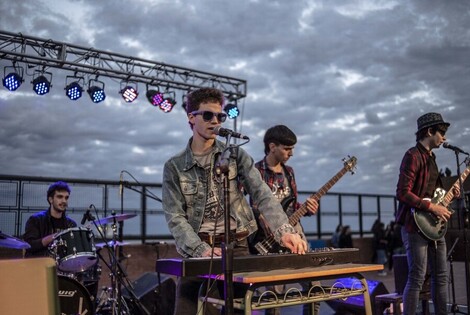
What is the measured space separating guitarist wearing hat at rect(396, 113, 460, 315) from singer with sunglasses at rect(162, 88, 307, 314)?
85.5 inches

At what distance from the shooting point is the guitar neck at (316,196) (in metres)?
5.15

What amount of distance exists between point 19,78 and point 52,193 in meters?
4.24

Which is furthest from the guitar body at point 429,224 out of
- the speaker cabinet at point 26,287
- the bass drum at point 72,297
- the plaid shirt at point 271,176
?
the speaker cabinet at point 26,287

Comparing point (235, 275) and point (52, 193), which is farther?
point (52, 193)

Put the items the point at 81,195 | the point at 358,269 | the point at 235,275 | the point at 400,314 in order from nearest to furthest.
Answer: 1. the point at 235,275
2. the point at 358,269
3. the point at 400,314
4. the point at 81,195

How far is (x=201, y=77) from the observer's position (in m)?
12.7

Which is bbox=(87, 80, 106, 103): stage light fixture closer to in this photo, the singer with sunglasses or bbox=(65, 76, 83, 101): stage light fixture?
bbox=(65, 76, 83, 101): stage light fixture

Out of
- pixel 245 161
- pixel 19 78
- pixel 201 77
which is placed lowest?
pixel 245 161

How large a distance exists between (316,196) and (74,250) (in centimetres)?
299

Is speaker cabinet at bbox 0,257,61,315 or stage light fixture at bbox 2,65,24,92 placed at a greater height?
stage light fixture at bbox 2,65,24,92

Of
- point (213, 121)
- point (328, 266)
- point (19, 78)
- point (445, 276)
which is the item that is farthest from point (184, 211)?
point (19, 78)

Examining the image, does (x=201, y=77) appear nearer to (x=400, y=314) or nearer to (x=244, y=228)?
(x=400, y=314)

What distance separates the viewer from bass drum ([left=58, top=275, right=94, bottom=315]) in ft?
17.6

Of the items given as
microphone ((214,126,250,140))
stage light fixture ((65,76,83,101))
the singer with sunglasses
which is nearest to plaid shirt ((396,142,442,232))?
the singer with sunglasses
